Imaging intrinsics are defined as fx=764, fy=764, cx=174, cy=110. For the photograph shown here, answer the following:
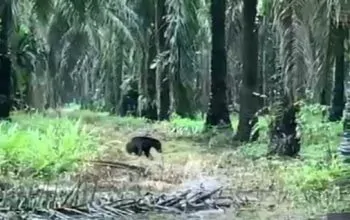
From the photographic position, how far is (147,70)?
21047 millimetres

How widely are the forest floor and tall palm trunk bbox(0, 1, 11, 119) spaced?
2.65m

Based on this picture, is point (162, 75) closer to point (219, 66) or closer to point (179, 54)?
point (179, 54)

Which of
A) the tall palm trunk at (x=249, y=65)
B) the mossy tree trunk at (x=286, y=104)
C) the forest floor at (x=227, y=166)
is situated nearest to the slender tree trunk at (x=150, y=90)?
the forest floor at (x=227, y=166)

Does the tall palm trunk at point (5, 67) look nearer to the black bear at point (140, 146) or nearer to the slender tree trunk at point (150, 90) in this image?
the slender tree trunk at point (150, 90)

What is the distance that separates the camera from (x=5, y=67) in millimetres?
16656

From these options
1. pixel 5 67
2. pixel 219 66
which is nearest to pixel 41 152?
pixel 219 66

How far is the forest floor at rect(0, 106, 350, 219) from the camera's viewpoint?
26.2 ft

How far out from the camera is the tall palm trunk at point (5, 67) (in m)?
16.0

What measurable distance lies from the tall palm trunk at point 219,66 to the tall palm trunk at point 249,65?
2.08 m

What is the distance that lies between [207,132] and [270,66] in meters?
11.3

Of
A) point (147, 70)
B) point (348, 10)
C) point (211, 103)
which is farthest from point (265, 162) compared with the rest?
point (147, 70)

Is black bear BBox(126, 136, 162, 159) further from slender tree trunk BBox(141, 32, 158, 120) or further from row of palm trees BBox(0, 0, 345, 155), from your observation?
slender tree trunk BBox(141, 32, 158, 120)

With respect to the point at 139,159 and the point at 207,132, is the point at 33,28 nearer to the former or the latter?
the point at 207,132

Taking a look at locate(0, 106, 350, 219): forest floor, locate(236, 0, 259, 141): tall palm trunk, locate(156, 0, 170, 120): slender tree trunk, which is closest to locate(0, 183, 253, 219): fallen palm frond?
locate(0, 106, 350, 219): forest floor
